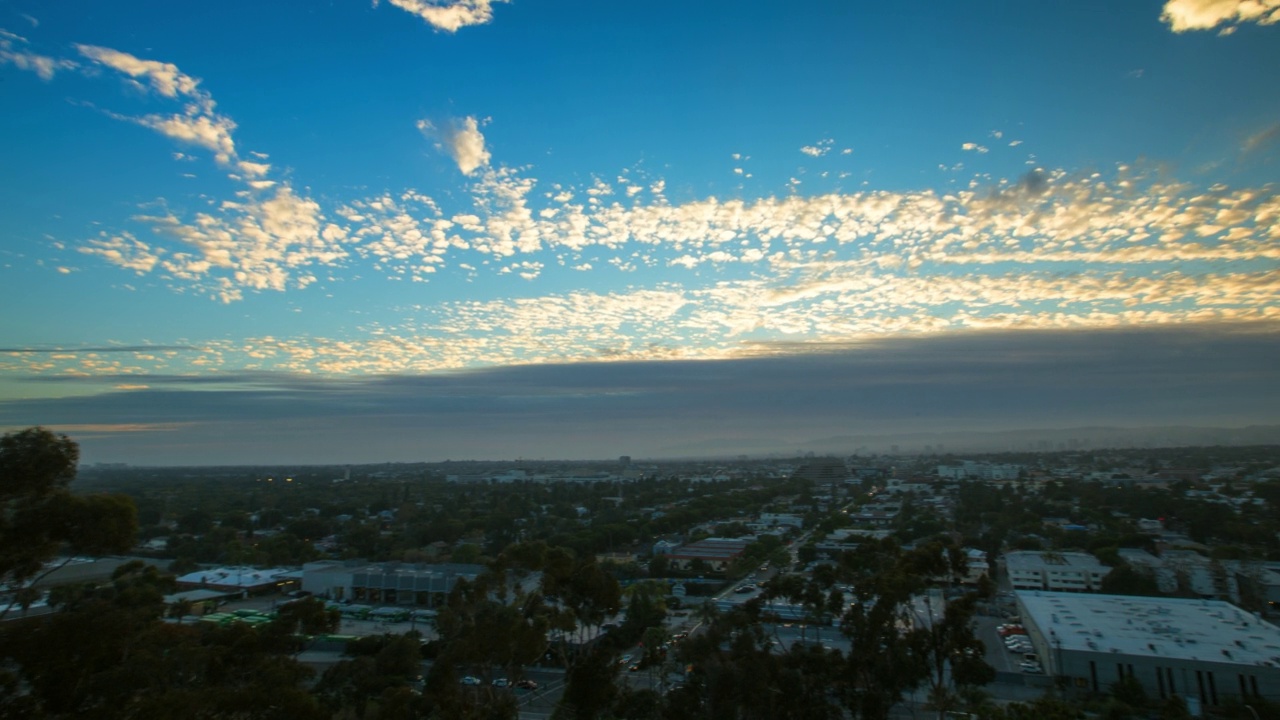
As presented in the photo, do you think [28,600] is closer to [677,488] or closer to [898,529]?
[898,529]

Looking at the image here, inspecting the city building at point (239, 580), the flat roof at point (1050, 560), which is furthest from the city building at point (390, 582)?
the flat roof at point (1050, 560)

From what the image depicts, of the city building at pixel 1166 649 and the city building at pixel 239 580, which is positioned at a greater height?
the city building at pixel 1166 649

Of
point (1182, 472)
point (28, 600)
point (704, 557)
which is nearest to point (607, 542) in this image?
point (704, 557)

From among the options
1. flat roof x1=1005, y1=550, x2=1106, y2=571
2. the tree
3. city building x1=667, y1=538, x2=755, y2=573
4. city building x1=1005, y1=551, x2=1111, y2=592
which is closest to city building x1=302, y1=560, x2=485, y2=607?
city building x1=667, y1=538, x2=755, y2=573

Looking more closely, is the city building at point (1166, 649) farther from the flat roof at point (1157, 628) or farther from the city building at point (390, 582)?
the city building at point (390, 582)

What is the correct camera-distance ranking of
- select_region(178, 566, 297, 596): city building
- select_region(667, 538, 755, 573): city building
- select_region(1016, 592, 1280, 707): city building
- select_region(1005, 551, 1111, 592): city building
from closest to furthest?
select_region(1016, 592, 1280, 707): city building, select_region(1005, 551, 1111, 592): city building, select_region(178, 566, 297, 596): city building, select_region(667, 538, 755, 573): city building

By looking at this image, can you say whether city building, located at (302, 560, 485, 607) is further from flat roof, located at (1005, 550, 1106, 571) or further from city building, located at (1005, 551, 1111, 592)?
flat roof, located at (1005, 550, 1106, 571)
